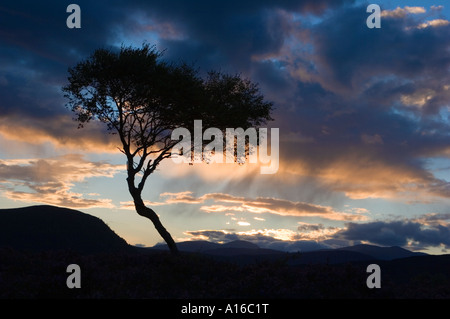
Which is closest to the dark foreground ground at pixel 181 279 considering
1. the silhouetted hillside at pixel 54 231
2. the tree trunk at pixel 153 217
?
the tree trunk at pixel 153 217

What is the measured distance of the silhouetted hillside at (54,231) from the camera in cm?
7588

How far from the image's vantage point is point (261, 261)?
22219mm

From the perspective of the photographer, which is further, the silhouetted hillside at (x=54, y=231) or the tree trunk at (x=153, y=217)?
the silhouetted hillside at (x=54, y=231)

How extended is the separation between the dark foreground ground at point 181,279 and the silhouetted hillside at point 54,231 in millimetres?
51852

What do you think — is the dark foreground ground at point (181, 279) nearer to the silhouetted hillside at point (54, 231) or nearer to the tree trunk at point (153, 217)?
the tree trunk at point (153, 217)

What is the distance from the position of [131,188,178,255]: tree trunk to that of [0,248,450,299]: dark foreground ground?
31.7 feet

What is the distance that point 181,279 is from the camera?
20.6 m

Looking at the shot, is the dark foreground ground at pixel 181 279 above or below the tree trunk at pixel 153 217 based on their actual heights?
below

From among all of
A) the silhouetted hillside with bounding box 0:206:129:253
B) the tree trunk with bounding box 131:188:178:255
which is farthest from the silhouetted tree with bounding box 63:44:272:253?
the silhouetted hillside with bounding box 0:206:129:253

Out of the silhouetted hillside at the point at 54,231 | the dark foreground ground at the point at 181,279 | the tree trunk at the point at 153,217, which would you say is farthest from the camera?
the silhouetted hillside at the point at 54,231

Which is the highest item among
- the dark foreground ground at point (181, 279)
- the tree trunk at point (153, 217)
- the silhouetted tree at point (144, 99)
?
the silhouetted tree at point (144, 99)

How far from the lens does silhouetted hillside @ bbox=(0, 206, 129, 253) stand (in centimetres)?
7588
